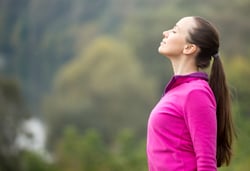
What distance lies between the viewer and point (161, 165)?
2.05m

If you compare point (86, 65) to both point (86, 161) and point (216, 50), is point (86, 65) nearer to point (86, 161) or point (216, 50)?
point (86, 161)

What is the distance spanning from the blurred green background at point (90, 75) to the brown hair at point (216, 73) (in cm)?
849

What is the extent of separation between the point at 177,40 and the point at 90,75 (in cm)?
1949

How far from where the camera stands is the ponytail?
2123 mm

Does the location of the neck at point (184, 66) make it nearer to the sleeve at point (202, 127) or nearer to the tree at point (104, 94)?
the sleeve at point (202, 127)

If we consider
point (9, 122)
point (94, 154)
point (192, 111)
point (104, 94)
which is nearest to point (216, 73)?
point (192, 111)

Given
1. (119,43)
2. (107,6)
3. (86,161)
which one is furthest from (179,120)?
(107,6)

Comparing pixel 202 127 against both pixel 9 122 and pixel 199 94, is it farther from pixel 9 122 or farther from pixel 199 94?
pixel 9 122

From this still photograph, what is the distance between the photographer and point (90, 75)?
21.6 m

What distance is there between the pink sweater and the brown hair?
64 millimetres

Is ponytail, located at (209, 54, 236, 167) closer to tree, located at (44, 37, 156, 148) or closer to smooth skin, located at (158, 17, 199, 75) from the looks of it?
smooth skin, located at (158, 17, 199, 75)

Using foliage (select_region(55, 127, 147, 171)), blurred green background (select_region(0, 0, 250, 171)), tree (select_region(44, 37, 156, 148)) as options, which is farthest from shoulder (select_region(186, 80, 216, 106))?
tree (select_region(44, 37, 156, 148))

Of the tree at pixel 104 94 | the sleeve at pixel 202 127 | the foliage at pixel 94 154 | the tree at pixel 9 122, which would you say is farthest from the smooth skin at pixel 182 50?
the tree at pixel 104 94

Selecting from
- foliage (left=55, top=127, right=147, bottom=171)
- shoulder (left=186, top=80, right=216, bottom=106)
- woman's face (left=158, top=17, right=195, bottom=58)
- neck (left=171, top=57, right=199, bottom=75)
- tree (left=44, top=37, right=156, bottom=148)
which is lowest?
shoulder (left=186, top=80, right=216, bottom=106)
